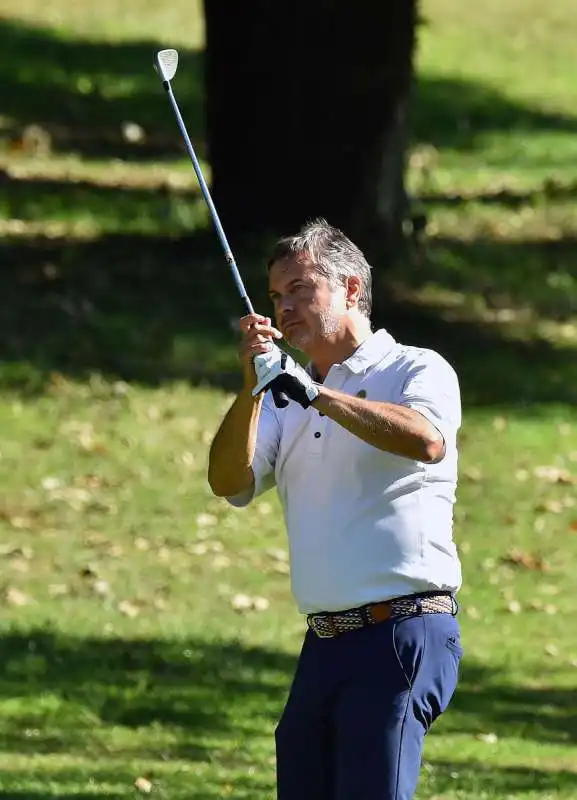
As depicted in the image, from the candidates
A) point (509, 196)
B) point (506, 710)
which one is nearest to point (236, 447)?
point (506, 710)

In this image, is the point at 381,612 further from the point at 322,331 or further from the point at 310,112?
the point at 310,112

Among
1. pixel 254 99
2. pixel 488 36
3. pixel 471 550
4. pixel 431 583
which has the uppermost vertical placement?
pixel 431 583

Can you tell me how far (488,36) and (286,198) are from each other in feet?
36.6

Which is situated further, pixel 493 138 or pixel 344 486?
pixel 493 138

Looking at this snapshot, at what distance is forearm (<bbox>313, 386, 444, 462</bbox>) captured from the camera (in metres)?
4.33

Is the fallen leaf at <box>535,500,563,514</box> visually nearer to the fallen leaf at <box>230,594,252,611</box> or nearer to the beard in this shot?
the fallen leaf at <box>230,594,252,611</box>

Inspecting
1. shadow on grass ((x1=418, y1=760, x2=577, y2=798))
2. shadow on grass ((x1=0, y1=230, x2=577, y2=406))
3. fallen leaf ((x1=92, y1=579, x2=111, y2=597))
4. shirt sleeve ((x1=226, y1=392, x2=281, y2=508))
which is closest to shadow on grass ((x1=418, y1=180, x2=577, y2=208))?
shadow on grass ((x1=0, y1=230, x2=577, y2=406))

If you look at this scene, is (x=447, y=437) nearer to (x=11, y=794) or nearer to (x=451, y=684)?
(x=451, y=684)

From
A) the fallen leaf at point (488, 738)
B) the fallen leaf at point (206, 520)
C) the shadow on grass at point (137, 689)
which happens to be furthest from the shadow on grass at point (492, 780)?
the fallen leaf at point (206, 520)

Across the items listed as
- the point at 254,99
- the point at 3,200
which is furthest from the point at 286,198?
the point at 3,200

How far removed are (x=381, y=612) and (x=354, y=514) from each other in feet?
0.87

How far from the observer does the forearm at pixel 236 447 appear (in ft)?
15.1

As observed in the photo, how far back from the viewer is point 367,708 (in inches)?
174

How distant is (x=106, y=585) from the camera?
9742 mm
